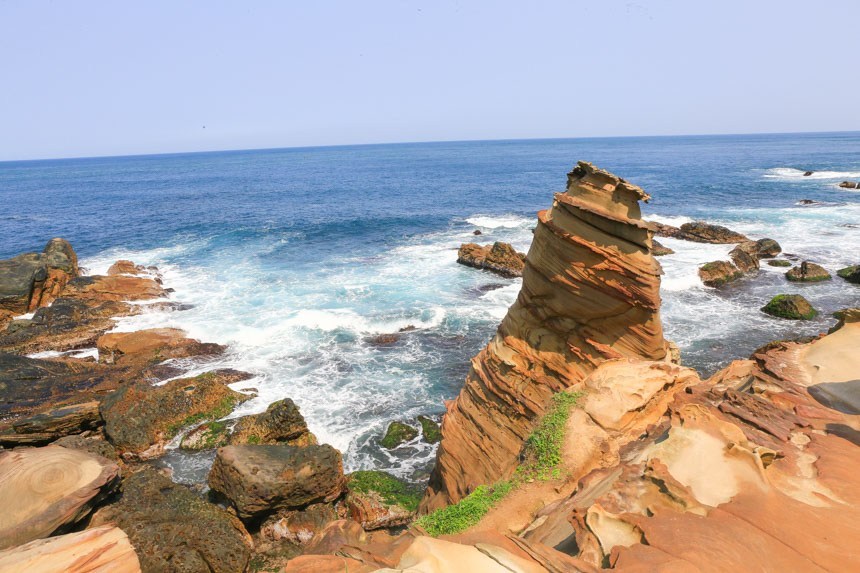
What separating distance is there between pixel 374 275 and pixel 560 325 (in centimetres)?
1980

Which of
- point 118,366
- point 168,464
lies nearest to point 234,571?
point 168,464

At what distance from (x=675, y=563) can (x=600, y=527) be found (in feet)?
2.76

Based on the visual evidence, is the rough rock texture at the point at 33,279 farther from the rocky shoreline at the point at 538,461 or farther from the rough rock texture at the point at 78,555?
the rough rock texture at the point at 78,555

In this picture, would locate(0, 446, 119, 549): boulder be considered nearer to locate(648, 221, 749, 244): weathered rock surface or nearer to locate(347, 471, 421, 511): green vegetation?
locate(347, 471, 421, 511): green vegetation

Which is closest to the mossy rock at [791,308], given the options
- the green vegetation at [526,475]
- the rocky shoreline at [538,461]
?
the rocky shoreline at [538,461]

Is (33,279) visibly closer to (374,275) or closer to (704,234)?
(374,275)

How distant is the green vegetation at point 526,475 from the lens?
759 centimetres

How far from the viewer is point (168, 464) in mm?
13156

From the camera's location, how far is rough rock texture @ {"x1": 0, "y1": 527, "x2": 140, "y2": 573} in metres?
6.22

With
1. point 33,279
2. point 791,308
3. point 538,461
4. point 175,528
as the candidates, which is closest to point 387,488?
point 175,528

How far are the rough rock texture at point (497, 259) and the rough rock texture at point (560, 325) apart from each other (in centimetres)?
1736

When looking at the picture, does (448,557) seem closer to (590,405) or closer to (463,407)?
(590,405)

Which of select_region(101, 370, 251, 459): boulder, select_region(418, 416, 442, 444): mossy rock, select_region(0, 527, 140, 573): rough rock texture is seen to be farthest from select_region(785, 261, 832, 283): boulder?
select_region(0, 527, 140, 573): rough rock texture

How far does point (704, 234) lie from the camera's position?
33938 mm
